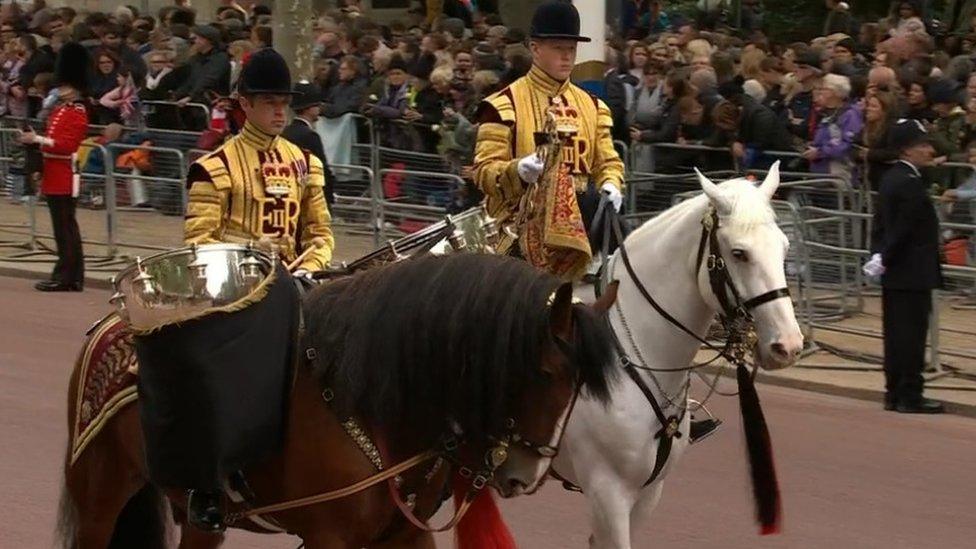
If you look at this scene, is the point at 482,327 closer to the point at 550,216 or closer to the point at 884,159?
the point at 550,216

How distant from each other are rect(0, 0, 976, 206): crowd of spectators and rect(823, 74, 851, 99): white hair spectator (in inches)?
0.6

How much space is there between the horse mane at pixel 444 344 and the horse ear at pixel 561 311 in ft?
0.07

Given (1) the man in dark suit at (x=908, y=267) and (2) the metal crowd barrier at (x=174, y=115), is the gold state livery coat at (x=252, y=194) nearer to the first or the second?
(1) the man in dark suit at (x=908, y=267)

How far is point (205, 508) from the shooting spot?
5152mm

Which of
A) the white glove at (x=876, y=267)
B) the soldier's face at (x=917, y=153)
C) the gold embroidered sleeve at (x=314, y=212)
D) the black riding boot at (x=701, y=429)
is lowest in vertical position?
the black riding boot at (x=701, y=429)

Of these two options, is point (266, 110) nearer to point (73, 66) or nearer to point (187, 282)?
point (187, 282)

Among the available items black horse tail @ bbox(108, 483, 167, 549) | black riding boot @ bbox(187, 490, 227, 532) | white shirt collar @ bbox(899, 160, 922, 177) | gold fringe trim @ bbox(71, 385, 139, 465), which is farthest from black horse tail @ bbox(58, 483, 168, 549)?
white shirt collar @ bbox(899, 160, 922, 177)

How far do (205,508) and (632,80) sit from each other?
38.0ft

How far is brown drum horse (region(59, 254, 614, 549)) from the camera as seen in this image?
4.64 m

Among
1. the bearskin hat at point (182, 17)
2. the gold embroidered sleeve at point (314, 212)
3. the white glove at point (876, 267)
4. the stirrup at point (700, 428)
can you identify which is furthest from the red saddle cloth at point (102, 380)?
the bearskin hat at point (182, 17)

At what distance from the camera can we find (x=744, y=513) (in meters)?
8.41

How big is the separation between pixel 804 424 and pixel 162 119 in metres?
10.4

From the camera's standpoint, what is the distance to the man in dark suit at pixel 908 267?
35.8 ft

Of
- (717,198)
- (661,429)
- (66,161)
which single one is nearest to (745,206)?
(717,198)
